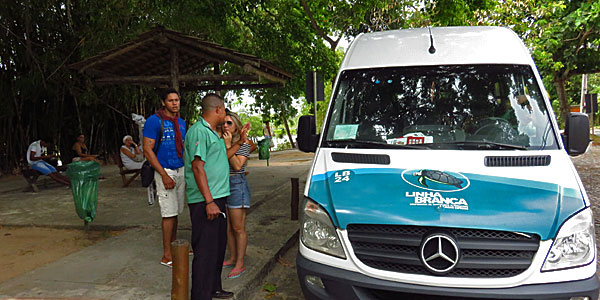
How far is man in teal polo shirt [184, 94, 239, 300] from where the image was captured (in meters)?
3.04

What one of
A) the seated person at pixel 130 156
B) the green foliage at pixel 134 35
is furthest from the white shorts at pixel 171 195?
the seated person at pixel 130 156

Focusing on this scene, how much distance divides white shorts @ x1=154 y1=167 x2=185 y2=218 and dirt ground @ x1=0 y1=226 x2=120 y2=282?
177 cm

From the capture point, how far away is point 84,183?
5.30 metres

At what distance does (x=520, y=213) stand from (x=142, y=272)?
3314 millimetres

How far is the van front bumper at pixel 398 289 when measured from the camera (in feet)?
7.15

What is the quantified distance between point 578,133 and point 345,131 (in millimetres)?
1737

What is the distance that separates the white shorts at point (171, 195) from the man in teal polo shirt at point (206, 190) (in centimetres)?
93

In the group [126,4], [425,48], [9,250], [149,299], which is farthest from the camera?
[126,4]

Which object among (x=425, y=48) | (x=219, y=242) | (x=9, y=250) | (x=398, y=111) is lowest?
(x=9, y=250)

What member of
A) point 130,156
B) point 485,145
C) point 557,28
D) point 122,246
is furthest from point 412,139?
point 557,28

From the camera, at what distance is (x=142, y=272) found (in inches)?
154

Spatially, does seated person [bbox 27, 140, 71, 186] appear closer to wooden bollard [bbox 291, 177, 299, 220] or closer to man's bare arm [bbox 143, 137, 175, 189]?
A: wooden bollard [bbox 291, 177, 299, 220]

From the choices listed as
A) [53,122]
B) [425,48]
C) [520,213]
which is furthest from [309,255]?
[53,122]

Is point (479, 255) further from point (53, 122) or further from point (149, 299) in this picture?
point (53, 122)
